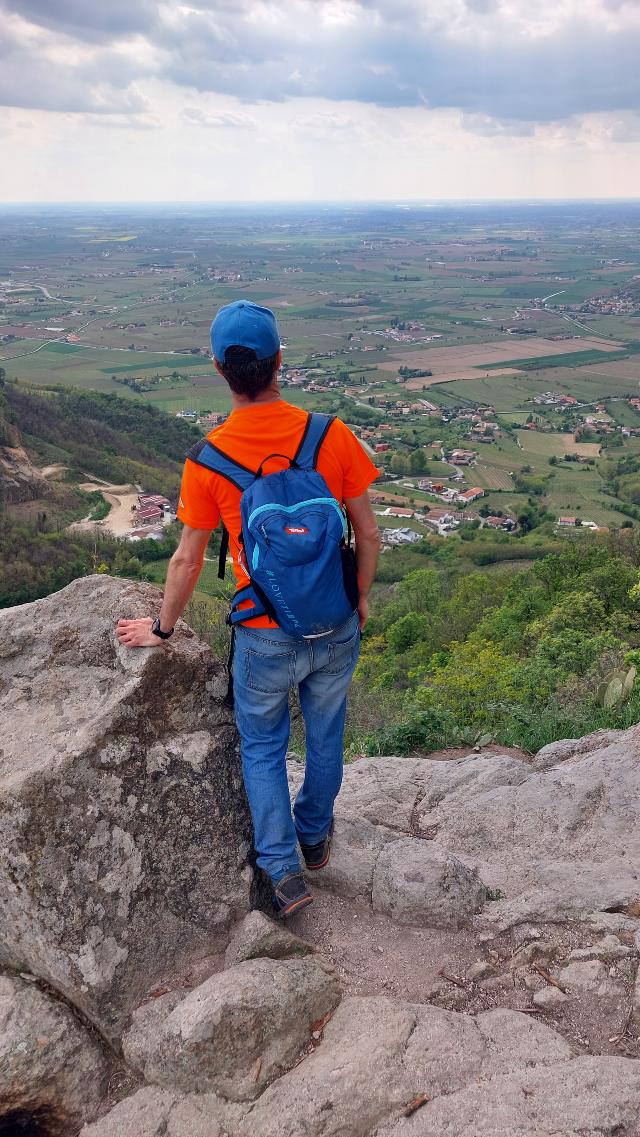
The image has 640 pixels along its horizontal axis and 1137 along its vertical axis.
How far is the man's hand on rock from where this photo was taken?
3.92 m

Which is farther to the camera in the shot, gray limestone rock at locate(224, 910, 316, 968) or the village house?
the village house

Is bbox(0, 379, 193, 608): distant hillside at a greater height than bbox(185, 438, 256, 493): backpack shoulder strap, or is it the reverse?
bbox(185, 438, 256, 493): backpack shoulder strap

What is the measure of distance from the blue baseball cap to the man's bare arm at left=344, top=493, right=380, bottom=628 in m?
0.84

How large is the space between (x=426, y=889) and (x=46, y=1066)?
199 centimetres

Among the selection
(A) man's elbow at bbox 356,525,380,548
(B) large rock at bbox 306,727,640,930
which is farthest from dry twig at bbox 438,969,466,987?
(A) man's elbow at bbox 356,525,380,548

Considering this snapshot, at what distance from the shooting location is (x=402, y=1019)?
312 centimetres

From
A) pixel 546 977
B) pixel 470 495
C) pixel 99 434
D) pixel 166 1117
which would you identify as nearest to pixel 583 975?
pixel 546 977

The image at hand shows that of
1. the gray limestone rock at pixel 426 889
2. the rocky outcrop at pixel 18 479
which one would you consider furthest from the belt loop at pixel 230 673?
the rocky outcrop at pixel 18 479

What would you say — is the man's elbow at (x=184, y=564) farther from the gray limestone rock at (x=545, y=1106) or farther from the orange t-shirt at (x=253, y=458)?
the gray limestone rock at (x=545, y=1106)

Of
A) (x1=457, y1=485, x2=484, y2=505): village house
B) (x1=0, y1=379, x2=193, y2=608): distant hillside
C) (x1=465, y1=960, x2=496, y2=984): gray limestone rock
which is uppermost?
(x1=465, y1=960, x2=496, y2=984): gray limestone rock

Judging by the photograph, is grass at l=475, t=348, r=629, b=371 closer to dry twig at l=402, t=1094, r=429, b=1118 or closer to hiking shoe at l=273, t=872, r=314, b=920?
hiking shoe at l=273, t=872, r=314, b=920

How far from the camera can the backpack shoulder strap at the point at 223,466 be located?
3.29 meters

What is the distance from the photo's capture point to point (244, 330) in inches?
126

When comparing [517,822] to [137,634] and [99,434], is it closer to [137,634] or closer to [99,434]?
[137,634]
